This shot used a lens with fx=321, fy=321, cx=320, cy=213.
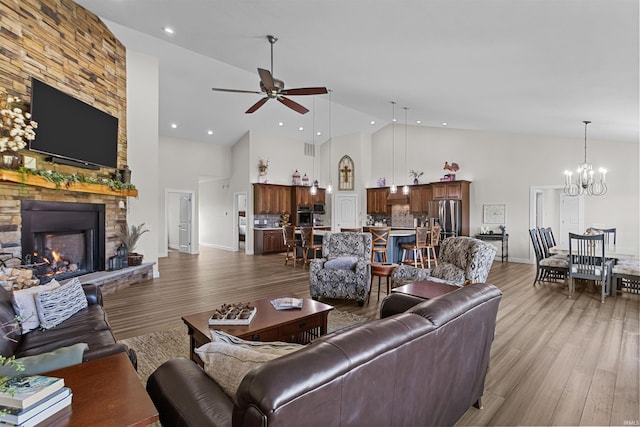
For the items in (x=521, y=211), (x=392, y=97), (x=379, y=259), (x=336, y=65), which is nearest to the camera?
(x=336, y=65)

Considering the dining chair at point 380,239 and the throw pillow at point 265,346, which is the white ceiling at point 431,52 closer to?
the dining chair at point 380,239

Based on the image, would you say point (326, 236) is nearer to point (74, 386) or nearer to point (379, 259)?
point (379, 259)

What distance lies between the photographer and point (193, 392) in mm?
1275

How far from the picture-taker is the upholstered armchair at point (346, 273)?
4.51m

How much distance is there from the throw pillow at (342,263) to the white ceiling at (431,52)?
276cm

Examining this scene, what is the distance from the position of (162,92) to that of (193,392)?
765 cm

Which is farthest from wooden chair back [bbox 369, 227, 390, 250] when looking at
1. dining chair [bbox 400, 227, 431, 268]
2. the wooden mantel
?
the wooden mantel

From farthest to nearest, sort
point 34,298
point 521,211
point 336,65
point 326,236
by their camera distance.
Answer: point 521,211 < point 326,236 < point 336,65 < point 34,298


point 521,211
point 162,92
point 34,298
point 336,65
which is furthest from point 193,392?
point 521,211

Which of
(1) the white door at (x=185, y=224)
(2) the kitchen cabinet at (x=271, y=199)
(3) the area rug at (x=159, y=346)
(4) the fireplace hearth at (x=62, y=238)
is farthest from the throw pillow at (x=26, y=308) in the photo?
(1) the white door at (x=185, y=224)

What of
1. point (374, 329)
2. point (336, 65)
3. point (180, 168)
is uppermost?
point (336, 65)

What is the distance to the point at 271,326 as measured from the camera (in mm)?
2510

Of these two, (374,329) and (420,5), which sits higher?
(420,5)

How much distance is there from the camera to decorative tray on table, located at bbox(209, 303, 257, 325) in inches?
98.2
